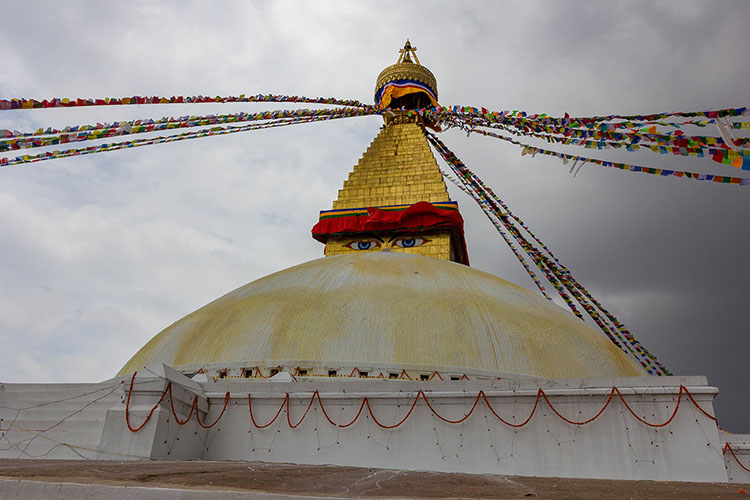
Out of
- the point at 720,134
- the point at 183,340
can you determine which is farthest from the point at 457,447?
the point at 183,340

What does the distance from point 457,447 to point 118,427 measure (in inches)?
144

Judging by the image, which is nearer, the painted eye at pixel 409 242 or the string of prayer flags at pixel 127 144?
the string of prayer flags at pixel 127 144

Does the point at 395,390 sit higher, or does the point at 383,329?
the point at 383,329

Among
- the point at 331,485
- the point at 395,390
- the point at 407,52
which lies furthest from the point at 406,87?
the point at 331,485

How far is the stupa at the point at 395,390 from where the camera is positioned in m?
5.80

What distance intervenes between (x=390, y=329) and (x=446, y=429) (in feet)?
6.61

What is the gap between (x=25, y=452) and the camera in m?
6.05

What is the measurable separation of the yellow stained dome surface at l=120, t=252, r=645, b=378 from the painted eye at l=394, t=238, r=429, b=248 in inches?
198

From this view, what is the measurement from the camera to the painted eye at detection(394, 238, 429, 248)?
1458 cm

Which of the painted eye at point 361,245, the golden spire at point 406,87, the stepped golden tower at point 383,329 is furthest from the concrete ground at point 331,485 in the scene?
the golden spire at point 406,87

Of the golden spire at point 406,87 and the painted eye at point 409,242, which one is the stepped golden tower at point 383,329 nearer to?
the painted eye at point 409,242

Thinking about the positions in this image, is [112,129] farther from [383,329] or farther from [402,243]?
[402,243]

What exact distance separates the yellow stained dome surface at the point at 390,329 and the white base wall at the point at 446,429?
109 cm

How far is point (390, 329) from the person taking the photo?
7.89 metres
